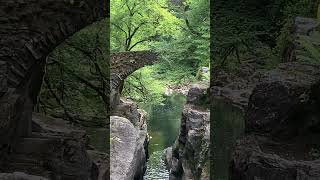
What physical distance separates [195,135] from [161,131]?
6.46 m

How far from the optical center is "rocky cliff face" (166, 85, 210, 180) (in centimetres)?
1109

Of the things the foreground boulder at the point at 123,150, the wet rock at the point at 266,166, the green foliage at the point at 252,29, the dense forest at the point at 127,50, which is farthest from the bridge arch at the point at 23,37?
the foreground boulder at the point at 123,150

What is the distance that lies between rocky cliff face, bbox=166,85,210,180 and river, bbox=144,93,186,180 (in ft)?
7.63

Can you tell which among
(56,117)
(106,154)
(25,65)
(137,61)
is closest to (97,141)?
(106,154)

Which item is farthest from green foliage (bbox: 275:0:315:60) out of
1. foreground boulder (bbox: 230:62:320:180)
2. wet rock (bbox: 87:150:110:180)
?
wet rock (bbox: 87:150:110:180)

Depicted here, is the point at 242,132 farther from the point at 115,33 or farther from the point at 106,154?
the point at 115,33

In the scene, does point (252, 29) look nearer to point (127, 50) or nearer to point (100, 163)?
point (100, 163)

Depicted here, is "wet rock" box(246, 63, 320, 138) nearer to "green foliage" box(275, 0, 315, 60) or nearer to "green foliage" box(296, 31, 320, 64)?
"green foliage" box(296, 31, 320, 64)

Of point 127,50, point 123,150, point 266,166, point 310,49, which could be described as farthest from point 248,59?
point 127,50

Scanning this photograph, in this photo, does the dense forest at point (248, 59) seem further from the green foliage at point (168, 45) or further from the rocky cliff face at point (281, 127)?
the green foliage at point (168, 45)

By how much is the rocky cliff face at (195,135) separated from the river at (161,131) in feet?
7.63

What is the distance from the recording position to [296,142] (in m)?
5.28

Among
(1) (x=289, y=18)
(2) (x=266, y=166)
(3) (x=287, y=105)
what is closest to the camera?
(2) (x=266, y=166)

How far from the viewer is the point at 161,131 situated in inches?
711
